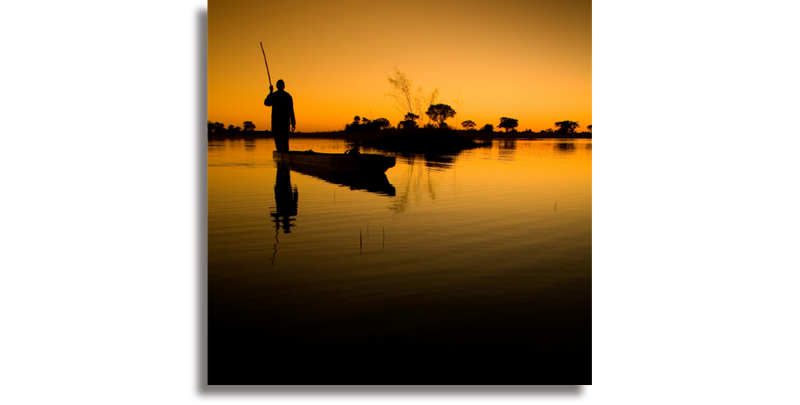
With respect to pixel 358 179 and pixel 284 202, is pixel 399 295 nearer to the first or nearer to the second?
pixel 284 202

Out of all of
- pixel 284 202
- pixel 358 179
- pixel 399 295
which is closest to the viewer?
pixel 399 295

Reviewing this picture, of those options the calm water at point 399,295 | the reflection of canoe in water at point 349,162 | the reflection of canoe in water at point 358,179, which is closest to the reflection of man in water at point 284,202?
the calm water at point 399,295

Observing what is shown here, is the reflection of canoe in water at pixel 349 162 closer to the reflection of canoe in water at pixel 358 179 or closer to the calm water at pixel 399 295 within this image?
the reflection of canoe in water at pixel 358 179

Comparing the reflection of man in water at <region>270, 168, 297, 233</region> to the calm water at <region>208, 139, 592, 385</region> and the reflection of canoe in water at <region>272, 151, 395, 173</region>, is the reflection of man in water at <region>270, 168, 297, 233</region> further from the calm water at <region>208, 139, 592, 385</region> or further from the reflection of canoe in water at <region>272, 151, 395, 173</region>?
the reflection of canoe in water at <region>272, 151, 395, 173</region>

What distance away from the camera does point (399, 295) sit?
2658 millimetres

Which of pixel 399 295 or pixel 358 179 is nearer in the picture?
pixel 399 295

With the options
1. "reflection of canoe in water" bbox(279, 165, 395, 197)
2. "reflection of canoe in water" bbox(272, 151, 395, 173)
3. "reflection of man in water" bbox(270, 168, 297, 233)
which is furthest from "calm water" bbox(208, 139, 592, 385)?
"reflection of canoe in water" bbox(272, 151, 395, 173)

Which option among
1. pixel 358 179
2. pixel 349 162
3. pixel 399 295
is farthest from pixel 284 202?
pixel 399 295

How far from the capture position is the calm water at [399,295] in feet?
6.66

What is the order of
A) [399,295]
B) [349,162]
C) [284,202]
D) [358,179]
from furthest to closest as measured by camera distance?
[358,179] < [349,162] < [284,202] < [399,295]
